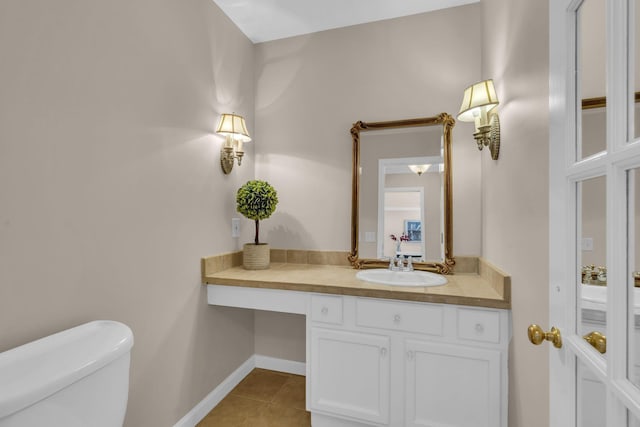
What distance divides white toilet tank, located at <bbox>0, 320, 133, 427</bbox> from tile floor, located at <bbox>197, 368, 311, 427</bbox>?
98 cm

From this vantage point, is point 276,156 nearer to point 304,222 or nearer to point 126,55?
point 304,222

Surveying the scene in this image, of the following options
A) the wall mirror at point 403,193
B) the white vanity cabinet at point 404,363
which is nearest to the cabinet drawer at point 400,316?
the white vanity cabinet at point 404,363

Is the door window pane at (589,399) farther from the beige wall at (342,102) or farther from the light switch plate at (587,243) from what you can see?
the beige wall at (342,102)

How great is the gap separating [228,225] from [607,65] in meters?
1.97

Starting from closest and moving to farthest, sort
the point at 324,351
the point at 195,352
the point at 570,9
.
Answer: the point at 570,9 → the point at 324,351 → the point at 195,352

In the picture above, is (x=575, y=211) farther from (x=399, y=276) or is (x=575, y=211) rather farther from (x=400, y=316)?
(x=399, y=276)

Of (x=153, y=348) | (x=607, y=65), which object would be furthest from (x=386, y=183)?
(x=153, y=348)

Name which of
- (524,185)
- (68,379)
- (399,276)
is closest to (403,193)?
(399,276)

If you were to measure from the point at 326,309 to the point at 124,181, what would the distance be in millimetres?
1167

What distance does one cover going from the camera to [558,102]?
81 centimetres

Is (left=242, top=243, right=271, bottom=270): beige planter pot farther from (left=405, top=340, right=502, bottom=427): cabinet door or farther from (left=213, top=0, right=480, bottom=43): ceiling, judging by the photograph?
(left=213, top=0, right=480, bottom=43): ceiling

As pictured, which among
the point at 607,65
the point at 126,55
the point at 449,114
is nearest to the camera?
the point at 607,65

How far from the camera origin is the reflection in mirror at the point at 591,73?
0.62 metres

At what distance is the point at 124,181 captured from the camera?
134 centimetres
